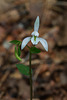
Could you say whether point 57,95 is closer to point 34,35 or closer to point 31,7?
point 34,35

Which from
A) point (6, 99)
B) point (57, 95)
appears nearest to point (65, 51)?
point (57, 95)

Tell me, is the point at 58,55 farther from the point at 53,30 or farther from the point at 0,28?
the point at 0,28

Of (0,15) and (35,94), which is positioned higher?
(0,15)

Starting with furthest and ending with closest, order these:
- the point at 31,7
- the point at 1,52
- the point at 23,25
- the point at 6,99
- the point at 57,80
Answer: the point at 31,7, the point at 23,25, the point at 1,52, the point at 57,80, the point at 6,99

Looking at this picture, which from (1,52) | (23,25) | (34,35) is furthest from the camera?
(23,25)

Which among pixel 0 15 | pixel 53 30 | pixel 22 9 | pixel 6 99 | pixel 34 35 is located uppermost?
pixel 22 9

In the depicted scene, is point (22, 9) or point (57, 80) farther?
point (22, 9)
